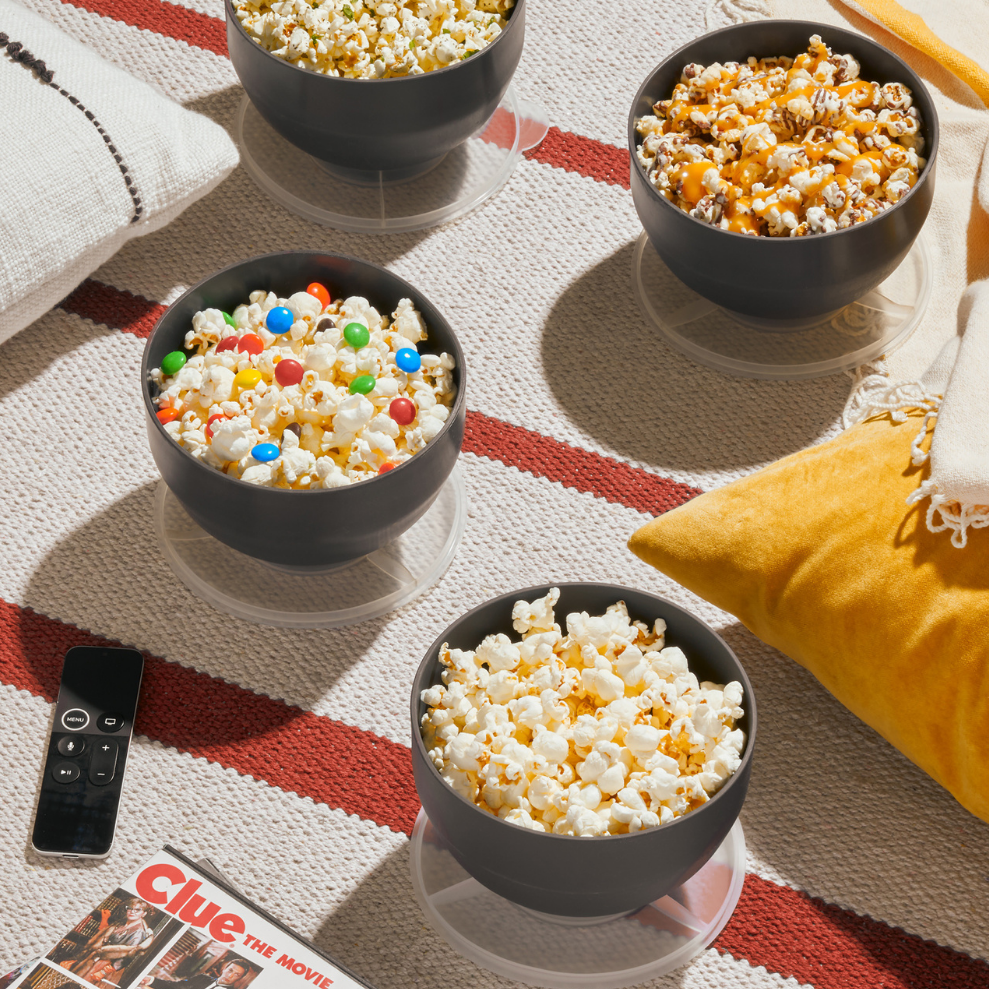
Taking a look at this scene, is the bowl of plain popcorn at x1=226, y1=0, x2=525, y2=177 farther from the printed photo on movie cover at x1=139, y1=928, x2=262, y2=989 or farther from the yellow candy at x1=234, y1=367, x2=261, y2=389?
the printed photo on movie cover at x1=139, y1=928, x2=262, y2=989

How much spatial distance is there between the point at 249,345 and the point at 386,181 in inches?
13.8

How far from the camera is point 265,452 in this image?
0.89 meters

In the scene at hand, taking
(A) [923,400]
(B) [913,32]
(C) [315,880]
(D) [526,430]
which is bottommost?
(C) [315,880]

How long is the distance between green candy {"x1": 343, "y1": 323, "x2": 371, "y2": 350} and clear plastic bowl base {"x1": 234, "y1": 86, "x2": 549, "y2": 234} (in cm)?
30

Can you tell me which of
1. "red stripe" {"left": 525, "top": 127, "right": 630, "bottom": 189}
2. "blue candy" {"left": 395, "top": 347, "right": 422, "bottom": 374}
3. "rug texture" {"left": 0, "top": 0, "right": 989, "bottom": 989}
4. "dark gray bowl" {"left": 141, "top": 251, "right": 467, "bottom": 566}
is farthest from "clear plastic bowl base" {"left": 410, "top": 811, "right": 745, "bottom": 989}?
"red stripe" {"left": 525, "top": 127, "right": 630, "bottom": 189}

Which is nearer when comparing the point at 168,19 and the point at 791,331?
the point at 791,331

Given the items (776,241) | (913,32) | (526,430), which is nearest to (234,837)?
(526,430)

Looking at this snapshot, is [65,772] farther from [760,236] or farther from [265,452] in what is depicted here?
[760,236]

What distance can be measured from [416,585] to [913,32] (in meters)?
0.78

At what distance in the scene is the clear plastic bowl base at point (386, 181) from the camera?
123cm

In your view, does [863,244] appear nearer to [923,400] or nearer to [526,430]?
[923,400]

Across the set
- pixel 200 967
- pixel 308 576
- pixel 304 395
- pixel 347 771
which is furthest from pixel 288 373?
pixel 200 967

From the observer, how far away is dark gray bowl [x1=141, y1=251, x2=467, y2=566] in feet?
2.94

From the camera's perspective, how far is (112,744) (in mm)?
954
